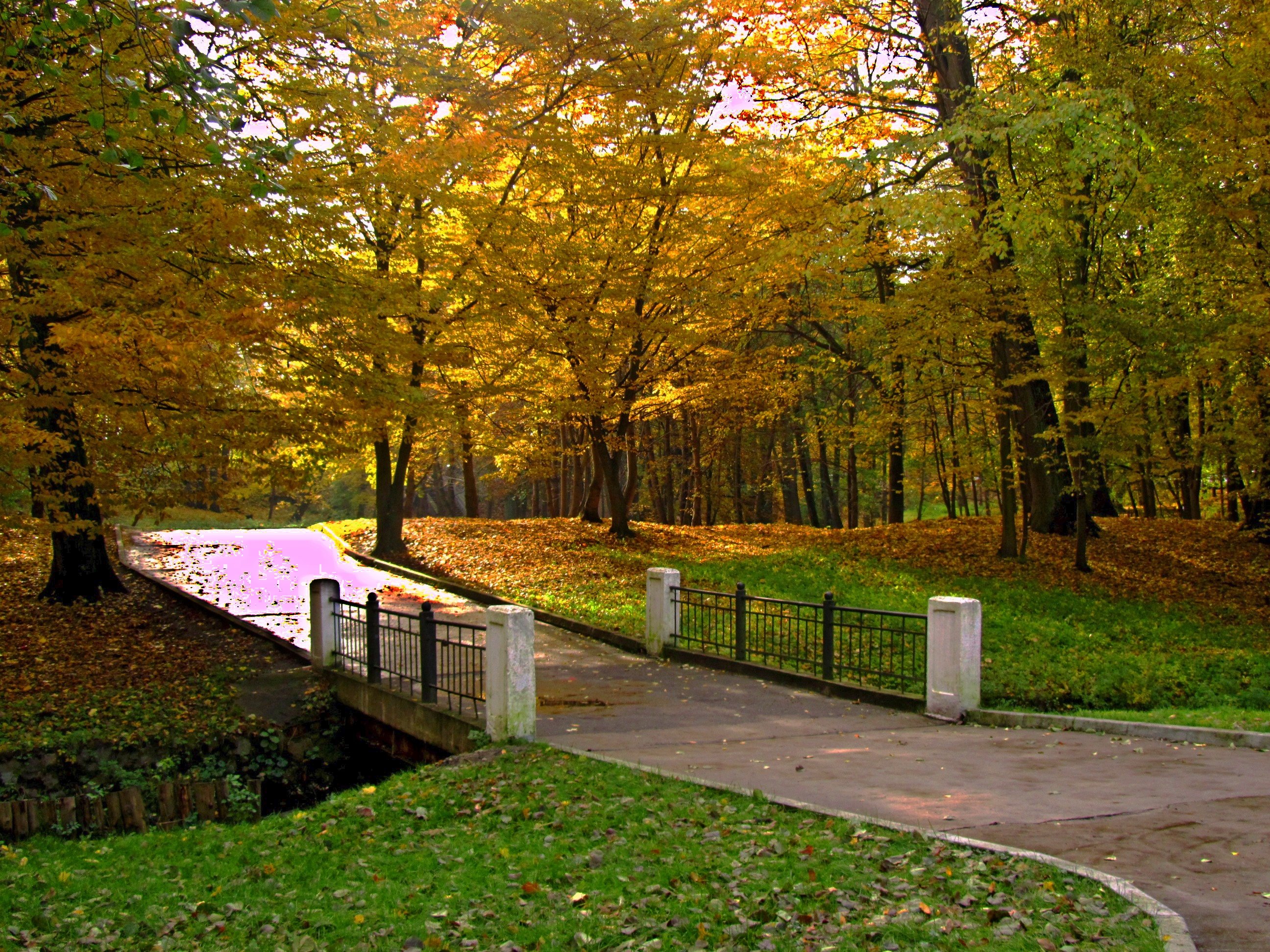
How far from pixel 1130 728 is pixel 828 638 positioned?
10.8 feet

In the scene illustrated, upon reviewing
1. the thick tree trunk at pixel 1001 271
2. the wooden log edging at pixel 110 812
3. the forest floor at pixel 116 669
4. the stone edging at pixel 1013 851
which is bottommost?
the wooden log edging at pixel 110 812

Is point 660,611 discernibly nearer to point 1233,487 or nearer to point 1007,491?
point 1007,491

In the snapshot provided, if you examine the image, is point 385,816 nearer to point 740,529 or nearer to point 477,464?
point 740,529

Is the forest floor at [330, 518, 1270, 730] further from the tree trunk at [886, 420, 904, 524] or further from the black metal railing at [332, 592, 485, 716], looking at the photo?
the black metal railing at [332, 592, 485, 716]

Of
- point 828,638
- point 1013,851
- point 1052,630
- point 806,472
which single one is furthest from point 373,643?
point 806,472

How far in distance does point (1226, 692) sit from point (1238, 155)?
8.38 m

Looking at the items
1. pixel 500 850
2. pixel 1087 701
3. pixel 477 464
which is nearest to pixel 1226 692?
pixel 1087 701

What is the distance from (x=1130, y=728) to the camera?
8961 mm

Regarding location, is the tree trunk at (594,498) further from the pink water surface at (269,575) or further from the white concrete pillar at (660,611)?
the white concrete pillar at (660,611)

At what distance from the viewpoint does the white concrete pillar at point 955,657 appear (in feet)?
32.7

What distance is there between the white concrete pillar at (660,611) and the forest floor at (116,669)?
5.44 meters

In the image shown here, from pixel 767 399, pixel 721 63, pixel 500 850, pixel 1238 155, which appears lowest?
pixel 500 850

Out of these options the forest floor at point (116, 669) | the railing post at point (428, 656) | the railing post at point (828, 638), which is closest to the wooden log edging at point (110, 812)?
the forest floor at point (116, 669)

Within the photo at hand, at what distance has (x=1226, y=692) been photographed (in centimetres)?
1120
